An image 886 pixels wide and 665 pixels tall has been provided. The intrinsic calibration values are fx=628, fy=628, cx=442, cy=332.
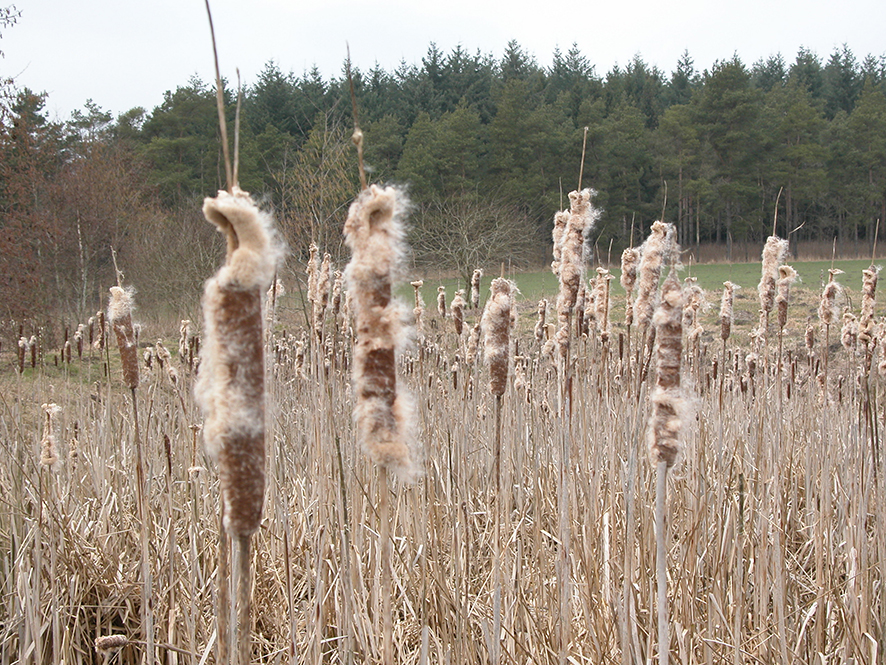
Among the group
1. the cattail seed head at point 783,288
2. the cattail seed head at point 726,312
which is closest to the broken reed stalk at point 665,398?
the cattail seed head at point 783,288

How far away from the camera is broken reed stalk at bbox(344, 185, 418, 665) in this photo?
0.75 metres

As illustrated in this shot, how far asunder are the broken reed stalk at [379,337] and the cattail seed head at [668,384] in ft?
1.48

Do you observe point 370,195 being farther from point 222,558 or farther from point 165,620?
point 165,620

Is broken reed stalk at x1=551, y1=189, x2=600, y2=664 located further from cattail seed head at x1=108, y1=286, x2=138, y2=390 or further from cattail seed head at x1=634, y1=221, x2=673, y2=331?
cattail seed head at x1=108, y1=286, x2=138, y2=390

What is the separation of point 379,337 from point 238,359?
19 centimetres

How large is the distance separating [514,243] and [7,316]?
13.9 metres

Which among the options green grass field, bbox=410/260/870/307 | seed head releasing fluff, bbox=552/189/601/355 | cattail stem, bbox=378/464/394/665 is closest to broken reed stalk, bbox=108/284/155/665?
cattail stem, bbox=378/464/394/665

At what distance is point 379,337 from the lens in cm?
75

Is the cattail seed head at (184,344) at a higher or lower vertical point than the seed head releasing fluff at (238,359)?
lower

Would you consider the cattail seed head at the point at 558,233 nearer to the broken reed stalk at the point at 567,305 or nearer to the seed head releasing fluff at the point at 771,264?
the broken reed stalk at the point at 567,305

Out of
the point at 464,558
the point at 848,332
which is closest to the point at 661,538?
the point at 464,558

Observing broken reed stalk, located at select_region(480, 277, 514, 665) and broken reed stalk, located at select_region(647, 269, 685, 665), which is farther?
broken reed stalk, located at select_region(480, 277, 514, 665)

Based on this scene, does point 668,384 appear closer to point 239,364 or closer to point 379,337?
point 379,337

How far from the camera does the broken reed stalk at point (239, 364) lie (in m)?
0.61
